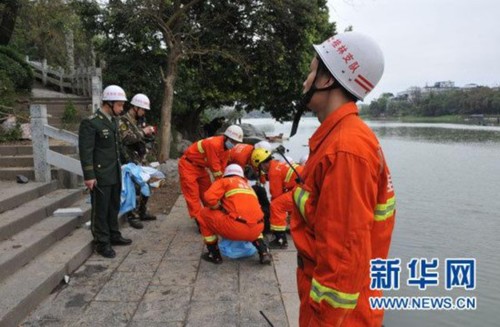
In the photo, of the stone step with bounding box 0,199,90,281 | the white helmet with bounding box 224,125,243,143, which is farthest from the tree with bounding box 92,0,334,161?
the stone step with bounding box 0,199,90,281

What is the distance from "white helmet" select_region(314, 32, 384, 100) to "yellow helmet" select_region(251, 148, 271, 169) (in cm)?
390

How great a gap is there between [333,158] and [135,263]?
362 cm

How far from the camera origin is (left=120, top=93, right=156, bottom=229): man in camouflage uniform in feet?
18.8

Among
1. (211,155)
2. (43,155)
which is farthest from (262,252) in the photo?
(43,155)

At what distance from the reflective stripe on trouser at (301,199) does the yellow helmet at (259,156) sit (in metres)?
3.87

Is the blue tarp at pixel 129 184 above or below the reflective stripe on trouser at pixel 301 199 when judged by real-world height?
below

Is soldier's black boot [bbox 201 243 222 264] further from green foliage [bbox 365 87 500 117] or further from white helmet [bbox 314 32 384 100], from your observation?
green foliage [bbox 365 87 500 117]

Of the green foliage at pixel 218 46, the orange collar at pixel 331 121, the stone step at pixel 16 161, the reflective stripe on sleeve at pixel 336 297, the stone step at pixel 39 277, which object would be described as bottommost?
the stone step at pixel 39 277

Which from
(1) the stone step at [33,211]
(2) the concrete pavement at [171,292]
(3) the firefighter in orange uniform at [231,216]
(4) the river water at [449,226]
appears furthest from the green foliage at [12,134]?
(4) the river water at [449,226]

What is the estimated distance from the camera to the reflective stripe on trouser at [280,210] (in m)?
4.95

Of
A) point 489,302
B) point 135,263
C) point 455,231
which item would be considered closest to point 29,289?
point 135,263

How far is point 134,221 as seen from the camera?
580 centimetres

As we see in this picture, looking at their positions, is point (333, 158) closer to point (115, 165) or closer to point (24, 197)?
point (115, 165)

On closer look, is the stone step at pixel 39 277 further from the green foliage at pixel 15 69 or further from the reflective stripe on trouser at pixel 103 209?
the green foliage at pixel 15 69
